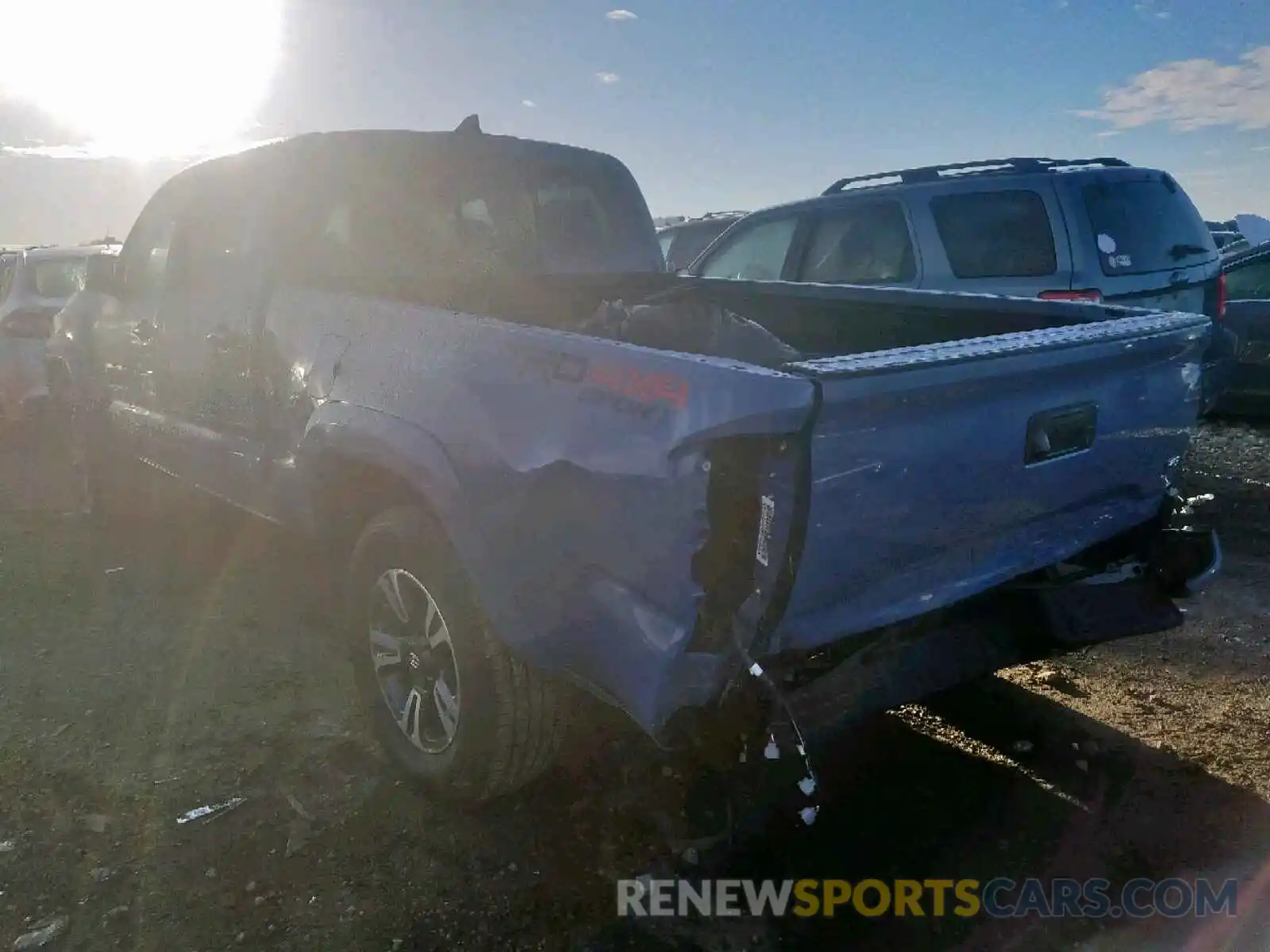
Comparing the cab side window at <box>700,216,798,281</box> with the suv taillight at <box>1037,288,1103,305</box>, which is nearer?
the suv taillight at <box>1037,288,1103,305</box>

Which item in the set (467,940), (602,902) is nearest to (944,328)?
(602,902)

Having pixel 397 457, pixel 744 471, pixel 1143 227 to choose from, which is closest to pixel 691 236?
pixel 1143 227

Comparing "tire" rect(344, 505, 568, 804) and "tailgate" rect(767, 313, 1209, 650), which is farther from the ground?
"tailgate" rect(767, 313, 1209, 650)

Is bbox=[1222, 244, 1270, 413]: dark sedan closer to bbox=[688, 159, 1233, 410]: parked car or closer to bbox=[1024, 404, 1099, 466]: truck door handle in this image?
bbox=[688, 159, 1233, 410]: parked car

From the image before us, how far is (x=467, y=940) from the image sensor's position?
237 centimetres

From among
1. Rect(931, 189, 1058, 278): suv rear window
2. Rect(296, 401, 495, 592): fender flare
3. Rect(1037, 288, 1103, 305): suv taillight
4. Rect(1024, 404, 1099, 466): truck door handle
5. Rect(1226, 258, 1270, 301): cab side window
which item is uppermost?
Rect(931, 189, 1058, 278): suv rear window

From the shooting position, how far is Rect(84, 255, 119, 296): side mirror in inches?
187

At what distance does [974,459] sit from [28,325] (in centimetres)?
838

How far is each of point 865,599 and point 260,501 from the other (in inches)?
99.7

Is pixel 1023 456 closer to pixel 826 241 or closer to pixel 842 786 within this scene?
pixel 842 786

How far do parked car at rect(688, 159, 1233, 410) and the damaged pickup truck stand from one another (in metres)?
2.71

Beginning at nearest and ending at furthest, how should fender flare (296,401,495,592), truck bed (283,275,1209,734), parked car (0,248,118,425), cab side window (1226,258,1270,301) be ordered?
1. truck bed (283,275,1209,734)
2. fender flare (296,401,495,592)
3. cab side window (1226,258,1270,301)
4. parked car (0,248,118,425)

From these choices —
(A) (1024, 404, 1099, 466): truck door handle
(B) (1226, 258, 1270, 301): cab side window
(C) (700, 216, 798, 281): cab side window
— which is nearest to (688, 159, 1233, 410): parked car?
(C) (700, 216, 798, 281): cab side window

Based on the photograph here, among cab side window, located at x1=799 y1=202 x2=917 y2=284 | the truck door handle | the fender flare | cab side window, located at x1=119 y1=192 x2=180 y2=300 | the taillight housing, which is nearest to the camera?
the truck door handle
